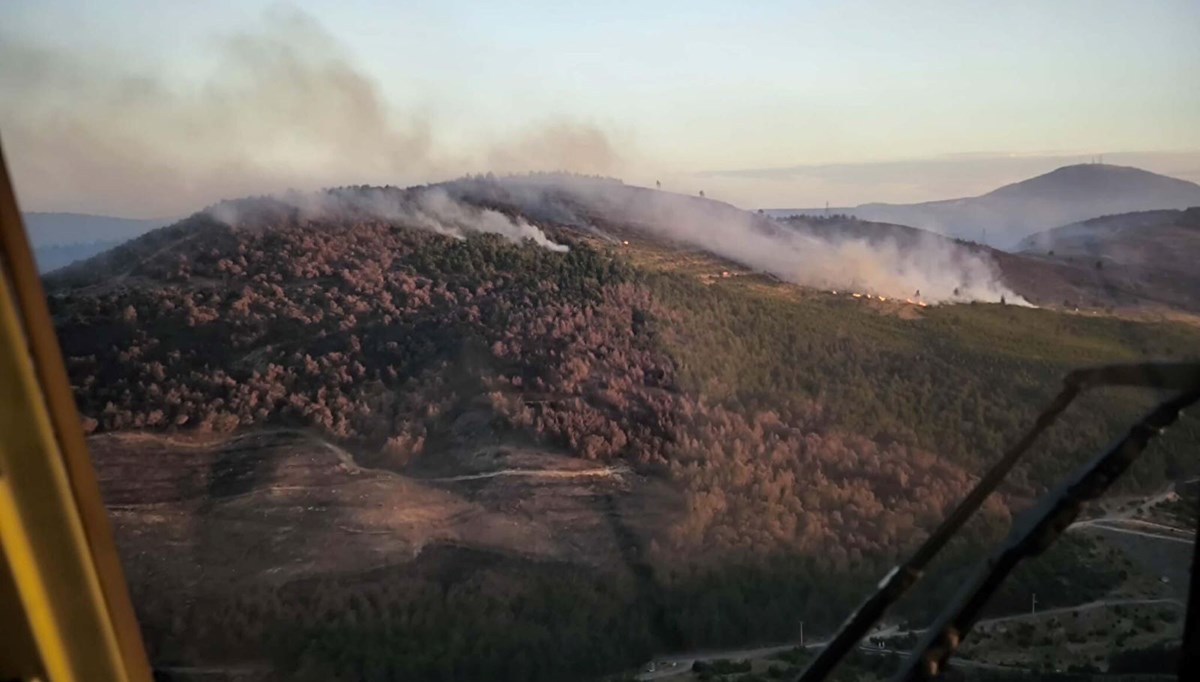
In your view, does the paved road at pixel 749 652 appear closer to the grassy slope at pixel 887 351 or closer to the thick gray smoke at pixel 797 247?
the grassy slope at pixel 887 351

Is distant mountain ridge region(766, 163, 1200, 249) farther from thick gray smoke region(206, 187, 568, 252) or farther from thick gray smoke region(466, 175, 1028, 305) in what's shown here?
thick gray smoke region(206, 187, 568, 252)

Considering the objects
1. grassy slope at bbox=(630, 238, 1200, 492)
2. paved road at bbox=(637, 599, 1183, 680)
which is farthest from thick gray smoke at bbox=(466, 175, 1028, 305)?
paved road at bbox=(637, 599, 1183, 680)

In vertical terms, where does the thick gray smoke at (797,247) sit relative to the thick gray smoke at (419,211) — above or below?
below

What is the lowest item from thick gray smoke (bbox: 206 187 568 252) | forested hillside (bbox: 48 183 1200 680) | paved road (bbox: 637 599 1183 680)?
paved road (bbox: 637 599 1183 680)

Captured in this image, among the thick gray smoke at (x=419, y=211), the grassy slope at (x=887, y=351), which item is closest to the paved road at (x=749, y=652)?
the grassy slope at (x=887, y=351)

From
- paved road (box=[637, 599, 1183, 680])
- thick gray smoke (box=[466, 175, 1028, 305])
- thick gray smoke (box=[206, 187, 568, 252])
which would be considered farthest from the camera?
thick gray smoke (box=[466, 175, 1028, 305])

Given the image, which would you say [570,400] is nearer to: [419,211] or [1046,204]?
[419,211]
